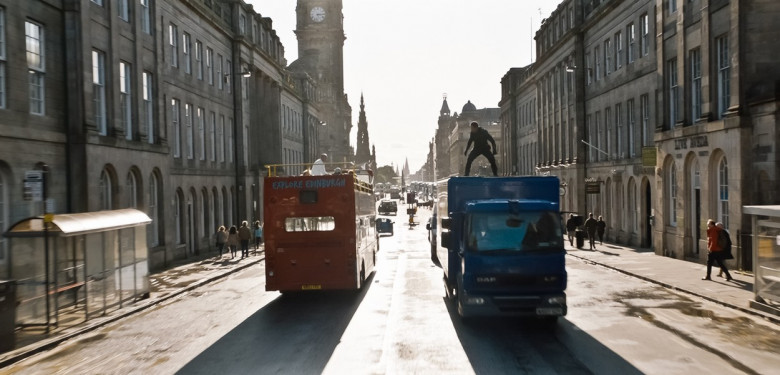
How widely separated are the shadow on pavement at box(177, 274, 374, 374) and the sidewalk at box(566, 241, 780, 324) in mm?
9239

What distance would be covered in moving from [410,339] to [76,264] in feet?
29.9

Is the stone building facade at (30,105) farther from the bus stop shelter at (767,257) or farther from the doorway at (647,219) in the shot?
the doorway at (647,219)

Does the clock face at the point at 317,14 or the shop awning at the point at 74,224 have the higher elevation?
the clock face at the point at 317,14

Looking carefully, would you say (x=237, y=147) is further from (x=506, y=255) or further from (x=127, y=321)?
(x=506, y=255)

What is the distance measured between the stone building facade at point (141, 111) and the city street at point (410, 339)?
5.05m

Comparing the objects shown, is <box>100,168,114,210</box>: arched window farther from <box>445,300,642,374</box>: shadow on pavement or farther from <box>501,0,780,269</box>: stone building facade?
<box>501,0,780,269</box>: stone building facade

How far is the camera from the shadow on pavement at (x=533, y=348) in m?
11.3

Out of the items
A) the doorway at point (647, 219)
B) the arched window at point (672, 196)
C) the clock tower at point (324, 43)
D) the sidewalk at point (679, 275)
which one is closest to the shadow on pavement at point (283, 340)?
the sidewalk at point (679, 275)

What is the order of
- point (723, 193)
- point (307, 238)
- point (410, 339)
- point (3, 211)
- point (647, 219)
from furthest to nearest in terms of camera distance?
point (647, 219) < point (723, 193) < point (3, 211) < point (307, 238) < point (410, 339)

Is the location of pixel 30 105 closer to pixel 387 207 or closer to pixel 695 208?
pixel 695 208

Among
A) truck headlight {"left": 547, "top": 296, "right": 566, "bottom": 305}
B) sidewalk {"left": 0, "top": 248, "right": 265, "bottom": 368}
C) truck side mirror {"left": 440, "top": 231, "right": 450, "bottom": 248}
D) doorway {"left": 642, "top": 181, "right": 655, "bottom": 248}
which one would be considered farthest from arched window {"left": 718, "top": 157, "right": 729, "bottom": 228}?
sidewalk {"left": 0, "top": 248, "right": 265, "bottom": 368}

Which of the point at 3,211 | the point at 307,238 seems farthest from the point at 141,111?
the point at 307,238

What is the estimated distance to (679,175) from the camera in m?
29.9

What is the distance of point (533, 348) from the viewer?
12.8 meters
